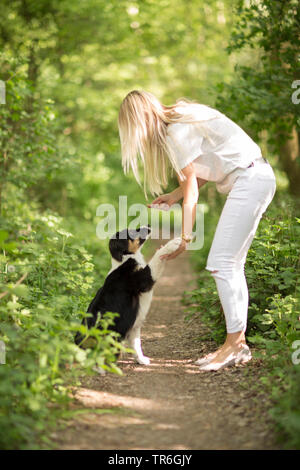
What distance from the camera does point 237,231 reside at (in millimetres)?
3660

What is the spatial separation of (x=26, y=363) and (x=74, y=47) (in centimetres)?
870

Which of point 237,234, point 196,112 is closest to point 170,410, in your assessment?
point 237,234

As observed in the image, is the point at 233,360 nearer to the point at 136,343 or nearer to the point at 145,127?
the point at 136,343

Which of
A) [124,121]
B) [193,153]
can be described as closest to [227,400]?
[193,153]

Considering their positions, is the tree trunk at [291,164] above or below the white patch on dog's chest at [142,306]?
above

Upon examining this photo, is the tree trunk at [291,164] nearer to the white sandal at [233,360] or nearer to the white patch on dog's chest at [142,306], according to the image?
the white sandal at [233,360]

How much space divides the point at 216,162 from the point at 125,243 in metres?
0.98

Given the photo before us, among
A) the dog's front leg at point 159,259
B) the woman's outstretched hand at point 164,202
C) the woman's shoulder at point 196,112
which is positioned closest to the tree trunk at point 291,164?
the woman's outstretched hand at point 164,202

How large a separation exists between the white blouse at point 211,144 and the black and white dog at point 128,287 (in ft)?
2.17

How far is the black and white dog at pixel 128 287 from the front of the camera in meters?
3.83

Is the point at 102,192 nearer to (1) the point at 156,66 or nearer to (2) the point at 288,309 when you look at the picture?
(1) the point at 156,66

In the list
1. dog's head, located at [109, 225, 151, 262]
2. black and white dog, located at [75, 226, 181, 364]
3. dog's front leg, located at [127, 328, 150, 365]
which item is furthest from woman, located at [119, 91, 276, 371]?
dog's front leg, located at [127, 328, 150, 365]

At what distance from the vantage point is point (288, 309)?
3.84 meters
